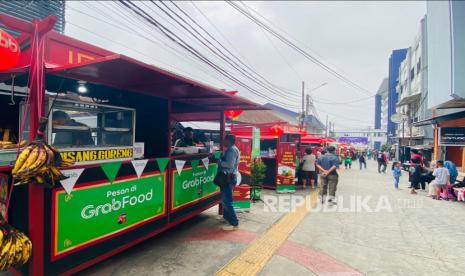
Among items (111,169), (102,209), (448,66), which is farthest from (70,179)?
(448,66)

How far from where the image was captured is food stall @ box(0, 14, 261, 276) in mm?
2953

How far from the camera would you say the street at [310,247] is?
400 cm

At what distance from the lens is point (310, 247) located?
4840 mm

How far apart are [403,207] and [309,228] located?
4215 millimetres

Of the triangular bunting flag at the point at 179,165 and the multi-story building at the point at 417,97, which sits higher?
the multi-story building at the point at 417,97

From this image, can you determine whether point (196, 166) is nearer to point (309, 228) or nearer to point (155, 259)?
point (155, 259)

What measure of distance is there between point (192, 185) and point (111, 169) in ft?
6.84

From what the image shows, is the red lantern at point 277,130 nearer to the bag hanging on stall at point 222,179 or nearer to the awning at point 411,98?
the bag hanging on stall at point 222,179

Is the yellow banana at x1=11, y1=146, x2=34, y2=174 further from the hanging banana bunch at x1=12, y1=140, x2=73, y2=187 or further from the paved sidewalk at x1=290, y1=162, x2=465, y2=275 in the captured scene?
the paved sidewalk at x1=290, y1=162, x2=465, y2=275

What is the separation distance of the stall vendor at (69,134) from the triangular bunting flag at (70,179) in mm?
1132

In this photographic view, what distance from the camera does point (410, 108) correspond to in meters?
32.4

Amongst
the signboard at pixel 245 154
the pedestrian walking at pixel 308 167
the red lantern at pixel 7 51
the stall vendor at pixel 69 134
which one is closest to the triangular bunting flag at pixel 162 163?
the stall vendor at pixel 69 134

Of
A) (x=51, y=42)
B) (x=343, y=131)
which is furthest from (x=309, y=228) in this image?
(x=343, y=131)

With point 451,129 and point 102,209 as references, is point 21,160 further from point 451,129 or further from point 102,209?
point 451,129
